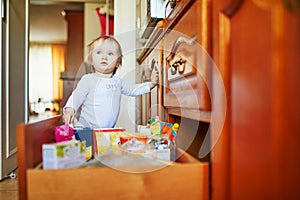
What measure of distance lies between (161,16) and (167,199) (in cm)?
111

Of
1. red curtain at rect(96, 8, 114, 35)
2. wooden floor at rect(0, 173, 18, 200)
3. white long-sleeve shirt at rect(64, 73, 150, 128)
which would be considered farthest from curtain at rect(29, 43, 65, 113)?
white long-sleeve shirt at rect(64, 73, 150, 128)

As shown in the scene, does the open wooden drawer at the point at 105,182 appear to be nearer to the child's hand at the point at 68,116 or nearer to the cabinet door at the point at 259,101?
the cabinet door at the point at 259,101

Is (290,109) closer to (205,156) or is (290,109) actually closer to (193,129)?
(205,156)

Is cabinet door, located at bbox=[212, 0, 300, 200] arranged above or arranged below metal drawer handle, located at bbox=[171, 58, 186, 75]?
below

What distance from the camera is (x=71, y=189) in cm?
66

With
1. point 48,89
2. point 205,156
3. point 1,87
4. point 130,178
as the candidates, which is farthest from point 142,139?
point 48,89

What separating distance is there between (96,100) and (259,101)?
93cm

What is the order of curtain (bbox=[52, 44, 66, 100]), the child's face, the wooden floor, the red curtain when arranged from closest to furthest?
1. the child's face
2. the wooden floor
3. the red curtain
4. curtain (bbox=[52, 44, 66, 100])

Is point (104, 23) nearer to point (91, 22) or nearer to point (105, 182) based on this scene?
point (91, 22)

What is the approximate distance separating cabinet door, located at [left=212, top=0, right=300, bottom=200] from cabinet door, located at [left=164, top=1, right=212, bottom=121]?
0.08 meters

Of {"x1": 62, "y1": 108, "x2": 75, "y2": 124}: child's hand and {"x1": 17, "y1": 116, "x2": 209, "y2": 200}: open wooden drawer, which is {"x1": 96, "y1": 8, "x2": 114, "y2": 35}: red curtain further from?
A: {"x1": 17, "y1": 116, "x2": 209, "y2": 200}: open wooden drawer

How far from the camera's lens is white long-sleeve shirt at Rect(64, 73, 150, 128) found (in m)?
1.37

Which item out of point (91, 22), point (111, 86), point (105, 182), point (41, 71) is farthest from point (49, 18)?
point (105, 182)

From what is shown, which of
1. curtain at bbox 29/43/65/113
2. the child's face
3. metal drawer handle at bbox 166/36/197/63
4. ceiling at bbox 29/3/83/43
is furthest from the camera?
curtain at bbox 29/43/65/113
